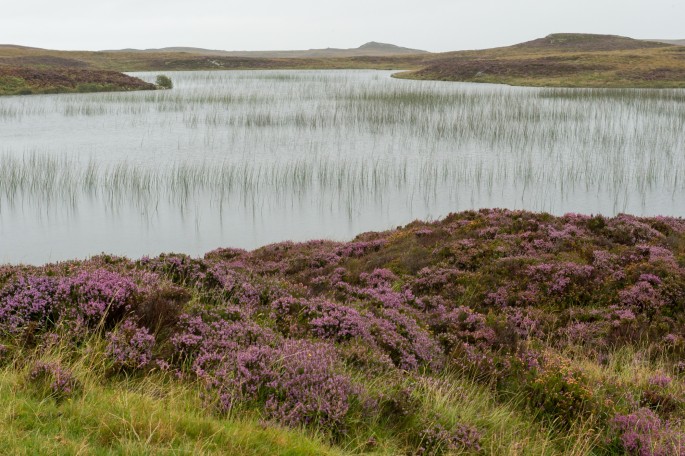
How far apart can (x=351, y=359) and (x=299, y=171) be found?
16.0m

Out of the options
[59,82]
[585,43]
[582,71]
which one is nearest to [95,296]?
[59,82]

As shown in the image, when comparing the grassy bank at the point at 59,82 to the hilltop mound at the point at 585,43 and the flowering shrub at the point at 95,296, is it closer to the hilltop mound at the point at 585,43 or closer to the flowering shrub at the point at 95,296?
the flowering shrub at the point at 95,296

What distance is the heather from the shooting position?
15.3 ft

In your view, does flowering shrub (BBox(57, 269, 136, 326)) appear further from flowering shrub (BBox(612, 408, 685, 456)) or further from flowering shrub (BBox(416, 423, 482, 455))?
flowering shrub (BBox(612, 408, 685, 456))

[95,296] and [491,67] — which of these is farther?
[491,67]

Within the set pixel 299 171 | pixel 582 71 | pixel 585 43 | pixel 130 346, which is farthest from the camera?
pixel 585 43

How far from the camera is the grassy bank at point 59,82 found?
53.7 m

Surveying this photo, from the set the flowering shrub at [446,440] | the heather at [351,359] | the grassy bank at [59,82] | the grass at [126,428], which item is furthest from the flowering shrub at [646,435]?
the grassy bank at [59,82]

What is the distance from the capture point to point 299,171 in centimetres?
2164

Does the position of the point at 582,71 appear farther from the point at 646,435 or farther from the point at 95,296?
the point at 95,296

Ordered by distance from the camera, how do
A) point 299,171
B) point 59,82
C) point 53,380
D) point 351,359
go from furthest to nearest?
point 59,82 → point 299,171 → point 351,359 → point 53,380

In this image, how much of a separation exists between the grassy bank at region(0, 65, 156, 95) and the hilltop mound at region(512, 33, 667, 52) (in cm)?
9676

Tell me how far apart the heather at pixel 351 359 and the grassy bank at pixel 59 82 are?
52818 mm

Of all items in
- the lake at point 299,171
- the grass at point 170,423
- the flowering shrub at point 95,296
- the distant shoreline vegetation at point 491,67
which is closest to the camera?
the grass at point 170,423
